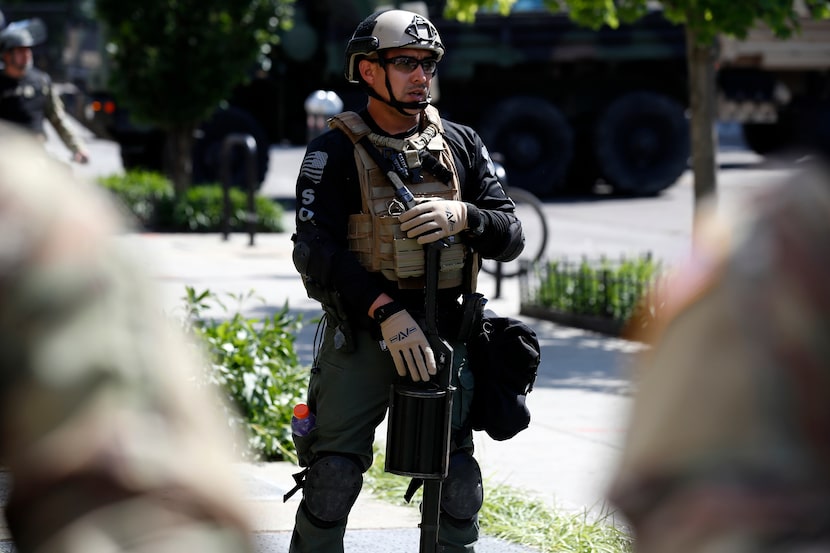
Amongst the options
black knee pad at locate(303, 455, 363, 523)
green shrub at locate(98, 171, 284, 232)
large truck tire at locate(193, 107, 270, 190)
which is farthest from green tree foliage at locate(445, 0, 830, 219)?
large truck tire at locate(193, 107, 270, 190)

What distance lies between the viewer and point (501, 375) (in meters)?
4.25

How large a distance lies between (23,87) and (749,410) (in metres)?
10.7

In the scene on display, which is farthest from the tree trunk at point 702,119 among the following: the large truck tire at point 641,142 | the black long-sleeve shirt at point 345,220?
the large truck tire at point 641,142

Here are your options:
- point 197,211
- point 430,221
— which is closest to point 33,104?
point 197,211

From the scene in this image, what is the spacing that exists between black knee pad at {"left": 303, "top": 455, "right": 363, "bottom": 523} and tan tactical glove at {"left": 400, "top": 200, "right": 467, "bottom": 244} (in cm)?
65

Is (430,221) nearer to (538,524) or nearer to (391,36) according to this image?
(391,36)

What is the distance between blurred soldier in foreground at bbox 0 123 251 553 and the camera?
1.41m

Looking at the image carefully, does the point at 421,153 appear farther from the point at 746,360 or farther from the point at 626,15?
the point at 626,15

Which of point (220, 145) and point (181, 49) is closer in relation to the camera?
point (181, 49)

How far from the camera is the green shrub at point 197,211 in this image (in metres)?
16.4

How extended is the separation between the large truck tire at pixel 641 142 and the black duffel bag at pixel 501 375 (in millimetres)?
17554

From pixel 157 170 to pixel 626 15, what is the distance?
1169 cm

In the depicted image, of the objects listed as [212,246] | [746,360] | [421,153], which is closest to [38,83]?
[212,246]

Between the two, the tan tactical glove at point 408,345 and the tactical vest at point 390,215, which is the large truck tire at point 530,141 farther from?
the tan tactical glove at point 408,345
